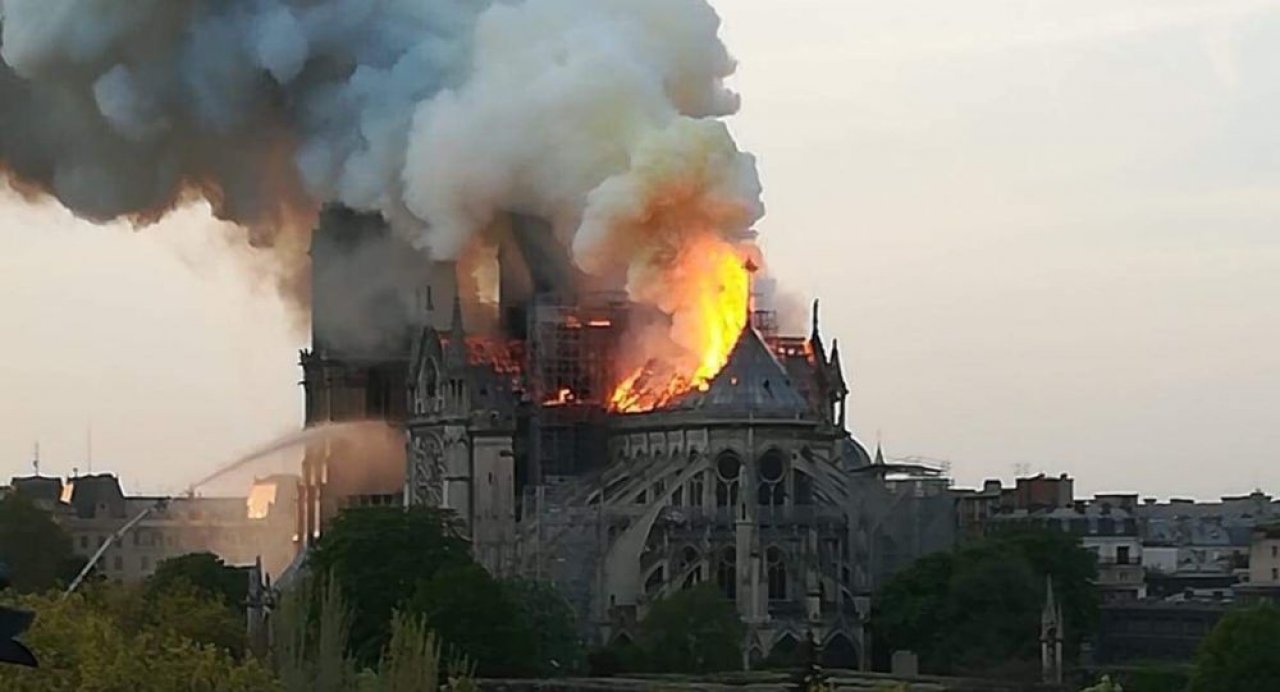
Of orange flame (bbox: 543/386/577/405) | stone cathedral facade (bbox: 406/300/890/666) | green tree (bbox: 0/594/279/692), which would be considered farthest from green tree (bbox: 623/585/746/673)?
green tree (bbox: 0/594/279/692)

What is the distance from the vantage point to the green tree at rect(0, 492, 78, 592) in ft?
322

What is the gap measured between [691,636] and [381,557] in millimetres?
7591

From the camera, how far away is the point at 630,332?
3708 inches

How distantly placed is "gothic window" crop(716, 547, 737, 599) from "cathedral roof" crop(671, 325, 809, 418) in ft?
13.0

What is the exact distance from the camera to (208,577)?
91.9 m

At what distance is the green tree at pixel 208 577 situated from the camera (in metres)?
85.8

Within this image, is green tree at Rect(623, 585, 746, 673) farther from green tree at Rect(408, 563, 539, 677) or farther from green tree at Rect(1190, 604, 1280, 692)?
green tree at Rect(1190, 604, 1280, 692)

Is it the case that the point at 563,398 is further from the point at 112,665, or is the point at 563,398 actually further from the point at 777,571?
the point at 112,665

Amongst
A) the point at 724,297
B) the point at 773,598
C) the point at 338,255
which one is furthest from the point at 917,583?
the point at 338,255

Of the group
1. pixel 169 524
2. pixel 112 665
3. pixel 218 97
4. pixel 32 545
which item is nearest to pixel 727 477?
pixel 218 97

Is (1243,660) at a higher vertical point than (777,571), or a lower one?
lower

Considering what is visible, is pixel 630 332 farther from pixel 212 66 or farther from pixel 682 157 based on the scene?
pixel 212 66

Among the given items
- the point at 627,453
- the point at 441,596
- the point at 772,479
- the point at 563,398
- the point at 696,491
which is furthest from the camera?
the point at 563,398

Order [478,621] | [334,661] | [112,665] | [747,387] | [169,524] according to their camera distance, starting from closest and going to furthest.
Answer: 1. [334,661]
2. [112,665]
3. [478,621]
4. [747,387]
5. [169,524]
